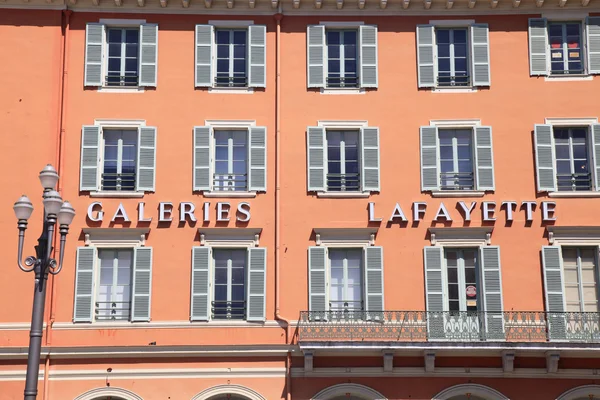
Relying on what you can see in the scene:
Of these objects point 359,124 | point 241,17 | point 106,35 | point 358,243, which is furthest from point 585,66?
point 106,35

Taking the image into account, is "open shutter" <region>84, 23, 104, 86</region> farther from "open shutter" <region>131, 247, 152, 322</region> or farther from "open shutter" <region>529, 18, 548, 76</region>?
"open shutter" <region>529, 18, 548, 76</region>

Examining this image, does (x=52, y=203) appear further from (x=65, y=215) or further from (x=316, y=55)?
(x=316, y=55)

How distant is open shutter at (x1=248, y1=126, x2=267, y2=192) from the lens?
24.2m

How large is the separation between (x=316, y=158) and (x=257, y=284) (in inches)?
147

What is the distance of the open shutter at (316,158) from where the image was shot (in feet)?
79.4

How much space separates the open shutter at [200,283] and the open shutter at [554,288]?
868cm

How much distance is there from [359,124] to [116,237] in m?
7.11

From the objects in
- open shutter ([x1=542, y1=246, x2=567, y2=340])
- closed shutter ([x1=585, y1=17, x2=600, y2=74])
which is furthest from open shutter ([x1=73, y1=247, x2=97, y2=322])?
closed shutter ([x1=585, y1=17, x2=600, y2=74])

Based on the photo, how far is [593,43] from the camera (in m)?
25.0

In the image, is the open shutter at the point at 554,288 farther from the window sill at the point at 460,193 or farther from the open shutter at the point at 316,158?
the open shutter at the point at 316,158

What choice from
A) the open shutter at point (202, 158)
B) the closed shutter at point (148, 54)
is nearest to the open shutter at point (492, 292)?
the open shutter at point (202, 158)

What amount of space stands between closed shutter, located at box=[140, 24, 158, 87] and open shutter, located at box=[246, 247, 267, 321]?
17.8ft

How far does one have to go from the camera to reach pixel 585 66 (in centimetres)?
2500

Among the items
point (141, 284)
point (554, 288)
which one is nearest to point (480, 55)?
point (554, 288)
